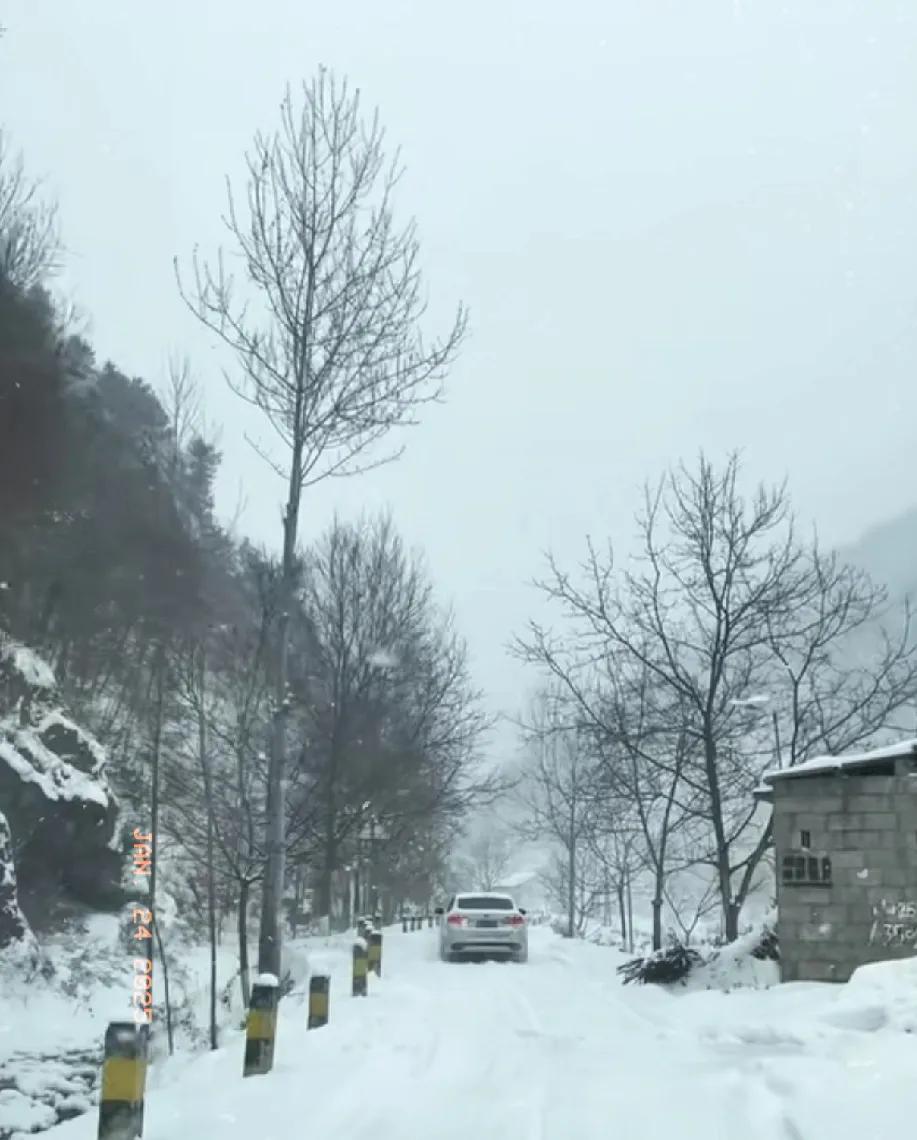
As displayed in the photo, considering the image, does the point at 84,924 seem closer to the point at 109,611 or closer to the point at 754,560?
the point at 109,611

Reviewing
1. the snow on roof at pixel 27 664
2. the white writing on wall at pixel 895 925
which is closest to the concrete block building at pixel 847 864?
the white writing on wall at pixel 895 925

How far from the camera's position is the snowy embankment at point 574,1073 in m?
6.54

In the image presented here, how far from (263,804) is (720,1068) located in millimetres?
14036

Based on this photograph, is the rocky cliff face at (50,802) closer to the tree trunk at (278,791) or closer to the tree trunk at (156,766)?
the tree trunk at (156,766)

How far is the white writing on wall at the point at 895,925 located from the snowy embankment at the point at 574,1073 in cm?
133

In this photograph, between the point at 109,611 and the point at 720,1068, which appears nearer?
the point at 720,1068

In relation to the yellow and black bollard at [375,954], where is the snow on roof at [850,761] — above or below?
above

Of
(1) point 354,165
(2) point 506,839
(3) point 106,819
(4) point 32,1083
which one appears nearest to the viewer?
(4) point 32,1083

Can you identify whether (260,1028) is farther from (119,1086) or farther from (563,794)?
(563,794)

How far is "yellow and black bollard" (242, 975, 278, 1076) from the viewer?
809 cm

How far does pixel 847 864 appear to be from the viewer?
1433 centimetres

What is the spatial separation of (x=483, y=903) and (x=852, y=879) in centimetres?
1195

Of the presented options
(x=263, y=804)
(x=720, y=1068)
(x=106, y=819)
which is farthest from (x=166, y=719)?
(x=720, y=1068)

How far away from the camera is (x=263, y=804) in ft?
70.5
